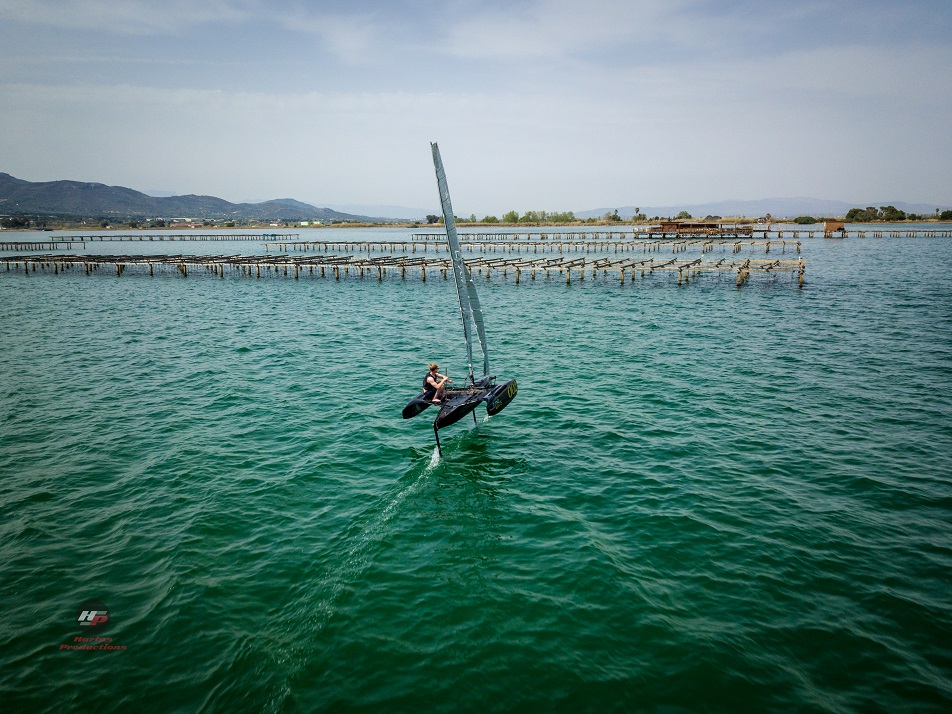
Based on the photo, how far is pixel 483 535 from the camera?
14.9 metres

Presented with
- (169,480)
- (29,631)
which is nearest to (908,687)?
(29,631)

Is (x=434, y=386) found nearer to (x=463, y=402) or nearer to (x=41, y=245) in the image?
(x=463, y=402)

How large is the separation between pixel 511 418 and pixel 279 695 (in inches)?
584

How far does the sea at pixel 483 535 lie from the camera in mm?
10258

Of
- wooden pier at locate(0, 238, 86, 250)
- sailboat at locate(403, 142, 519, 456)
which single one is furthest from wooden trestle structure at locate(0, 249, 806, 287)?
wooden pier at locate(0, 238, 86, 250)

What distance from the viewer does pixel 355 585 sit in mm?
12969

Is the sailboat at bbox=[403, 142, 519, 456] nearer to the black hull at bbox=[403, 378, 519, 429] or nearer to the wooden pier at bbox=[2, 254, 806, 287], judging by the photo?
the black hull at bbox=[403, 378, 519, 429]

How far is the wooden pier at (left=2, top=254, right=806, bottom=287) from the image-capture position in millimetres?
68694

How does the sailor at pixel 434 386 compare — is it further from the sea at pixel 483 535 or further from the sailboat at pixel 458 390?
the sea at pixel 483 535

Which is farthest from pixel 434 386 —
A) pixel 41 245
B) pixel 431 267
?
pixel 41 245

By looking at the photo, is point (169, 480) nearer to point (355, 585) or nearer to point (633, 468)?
point (355, 585)

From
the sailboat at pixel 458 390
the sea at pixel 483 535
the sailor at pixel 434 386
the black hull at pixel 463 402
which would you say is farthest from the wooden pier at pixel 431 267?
the sailor at pixel 434 386

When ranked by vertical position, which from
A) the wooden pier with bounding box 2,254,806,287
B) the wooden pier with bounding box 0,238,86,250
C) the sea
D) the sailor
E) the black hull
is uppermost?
the wooden pier with bounding box 0,238,86,250

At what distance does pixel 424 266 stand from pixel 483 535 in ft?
200
